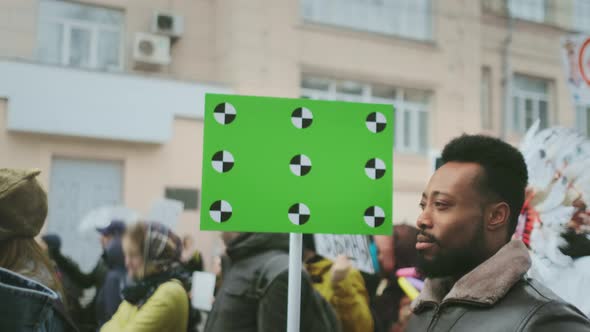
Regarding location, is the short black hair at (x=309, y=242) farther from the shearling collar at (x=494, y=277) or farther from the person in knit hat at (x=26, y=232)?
the shearling collar at (x=494, y=277)

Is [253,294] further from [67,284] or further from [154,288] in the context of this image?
[67,284]

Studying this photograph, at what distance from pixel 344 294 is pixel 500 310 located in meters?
2.05

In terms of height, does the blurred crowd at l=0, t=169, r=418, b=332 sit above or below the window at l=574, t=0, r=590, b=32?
below

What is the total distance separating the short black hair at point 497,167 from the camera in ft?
6.07

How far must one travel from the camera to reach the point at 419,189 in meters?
12.3

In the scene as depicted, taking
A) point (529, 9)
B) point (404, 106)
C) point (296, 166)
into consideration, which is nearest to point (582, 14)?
point (529, 9)

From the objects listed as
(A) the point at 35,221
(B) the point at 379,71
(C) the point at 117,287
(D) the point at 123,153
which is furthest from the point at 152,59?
(A) the point at 35,221

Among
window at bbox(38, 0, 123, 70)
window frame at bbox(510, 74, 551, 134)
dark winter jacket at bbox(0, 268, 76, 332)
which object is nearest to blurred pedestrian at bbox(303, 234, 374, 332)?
dark winter jacket at bbox(0, 268, 76, 332)

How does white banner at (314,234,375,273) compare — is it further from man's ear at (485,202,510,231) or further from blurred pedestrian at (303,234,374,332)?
man's ear at (485,202,510,231)

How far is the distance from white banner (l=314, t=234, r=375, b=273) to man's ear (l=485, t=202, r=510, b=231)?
199 centimetres

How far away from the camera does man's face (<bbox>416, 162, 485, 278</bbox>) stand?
182 cm

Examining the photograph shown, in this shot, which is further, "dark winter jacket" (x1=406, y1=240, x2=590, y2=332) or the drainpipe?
the drainpipe

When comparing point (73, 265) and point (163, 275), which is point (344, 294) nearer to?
point (163, 275)

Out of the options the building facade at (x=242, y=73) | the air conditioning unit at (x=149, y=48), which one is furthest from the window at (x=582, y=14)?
the air conditioning unit at (x=149, y=48)
